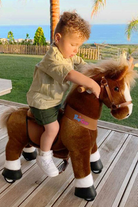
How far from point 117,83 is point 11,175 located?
104cm

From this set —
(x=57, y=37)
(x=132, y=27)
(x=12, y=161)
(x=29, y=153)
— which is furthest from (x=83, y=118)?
(x=132, y=27)

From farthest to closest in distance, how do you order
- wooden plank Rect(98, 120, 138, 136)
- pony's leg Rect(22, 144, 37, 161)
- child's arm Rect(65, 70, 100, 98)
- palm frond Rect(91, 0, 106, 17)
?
palm frond Rect(91, 0, 106, 17) < wooden plank Rect(98, 120, 138, 136) < pony's leg Rect(22, 144, 37, 161) < child's arm Rect(65, 70, 100, 98)

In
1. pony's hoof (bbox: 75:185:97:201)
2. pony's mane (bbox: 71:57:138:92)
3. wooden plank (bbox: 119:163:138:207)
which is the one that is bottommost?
wooden plank (bbox: 119:163:138:207)

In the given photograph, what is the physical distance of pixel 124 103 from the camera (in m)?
1.42

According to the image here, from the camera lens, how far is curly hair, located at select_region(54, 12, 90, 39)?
4.45 ft

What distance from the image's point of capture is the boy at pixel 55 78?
135cm

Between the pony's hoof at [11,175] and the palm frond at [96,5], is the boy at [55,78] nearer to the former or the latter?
the pony's hoof at [11,175]

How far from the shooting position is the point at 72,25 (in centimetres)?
135

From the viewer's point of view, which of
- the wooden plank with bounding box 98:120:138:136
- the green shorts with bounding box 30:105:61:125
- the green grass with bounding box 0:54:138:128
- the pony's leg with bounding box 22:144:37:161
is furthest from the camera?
the green grass with bounding box 0:54:138:128

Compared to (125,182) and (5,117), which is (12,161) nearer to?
(5,117)

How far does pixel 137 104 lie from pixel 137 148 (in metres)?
1.95

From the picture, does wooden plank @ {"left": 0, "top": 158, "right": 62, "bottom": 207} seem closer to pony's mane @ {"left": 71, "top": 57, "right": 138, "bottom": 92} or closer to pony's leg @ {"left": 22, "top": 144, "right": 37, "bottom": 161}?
pony's leg @ {"left": 22, "top": 144, "right": 37, "bottom": 161}

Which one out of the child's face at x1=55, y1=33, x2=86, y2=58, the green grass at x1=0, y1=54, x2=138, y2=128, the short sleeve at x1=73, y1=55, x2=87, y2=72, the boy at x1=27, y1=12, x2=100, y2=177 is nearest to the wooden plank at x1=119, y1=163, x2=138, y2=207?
the boy at x1=27, y1=12, x2=100, y2=177

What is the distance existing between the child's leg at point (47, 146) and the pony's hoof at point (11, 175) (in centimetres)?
25
